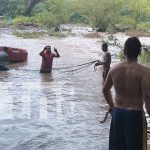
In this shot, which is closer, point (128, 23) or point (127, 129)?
point (127, 129)

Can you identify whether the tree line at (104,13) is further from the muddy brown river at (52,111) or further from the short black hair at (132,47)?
the short black hair at (132,47)

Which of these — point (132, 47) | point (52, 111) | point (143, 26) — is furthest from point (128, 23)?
point (132, 47)

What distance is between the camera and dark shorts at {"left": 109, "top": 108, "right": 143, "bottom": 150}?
181 inches

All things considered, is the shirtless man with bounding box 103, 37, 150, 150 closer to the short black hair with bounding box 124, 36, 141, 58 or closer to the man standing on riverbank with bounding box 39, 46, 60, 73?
the short black hair with bounding box 124, 36, 141, 58

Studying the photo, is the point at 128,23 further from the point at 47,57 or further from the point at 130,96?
the point at 130,96

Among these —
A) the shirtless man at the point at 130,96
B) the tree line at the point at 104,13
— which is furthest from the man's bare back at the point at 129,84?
the tree line at the point at 104,13

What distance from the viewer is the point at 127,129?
15.2ft

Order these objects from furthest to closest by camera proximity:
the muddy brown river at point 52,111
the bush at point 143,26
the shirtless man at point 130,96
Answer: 1. the bush at point 143,26
2. the muddy brown river at point 52,111
3. the shirtless man at point 130,96

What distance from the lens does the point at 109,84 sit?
4879 mm

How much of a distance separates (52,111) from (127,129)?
564 centimetres

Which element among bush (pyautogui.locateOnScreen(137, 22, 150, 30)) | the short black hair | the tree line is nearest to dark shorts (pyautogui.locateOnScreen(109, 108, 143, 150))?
the short black hair

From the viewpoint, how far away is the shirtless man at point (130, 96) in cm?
456

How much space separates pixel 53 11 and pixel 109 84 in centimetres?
4295

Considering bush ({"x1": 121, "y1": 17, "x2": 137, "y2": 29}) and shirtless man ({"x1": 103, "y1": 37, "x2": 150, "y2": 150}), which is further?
bush ({"x1": 121, "y1": 17, "x2": 137, "y2": 29})
